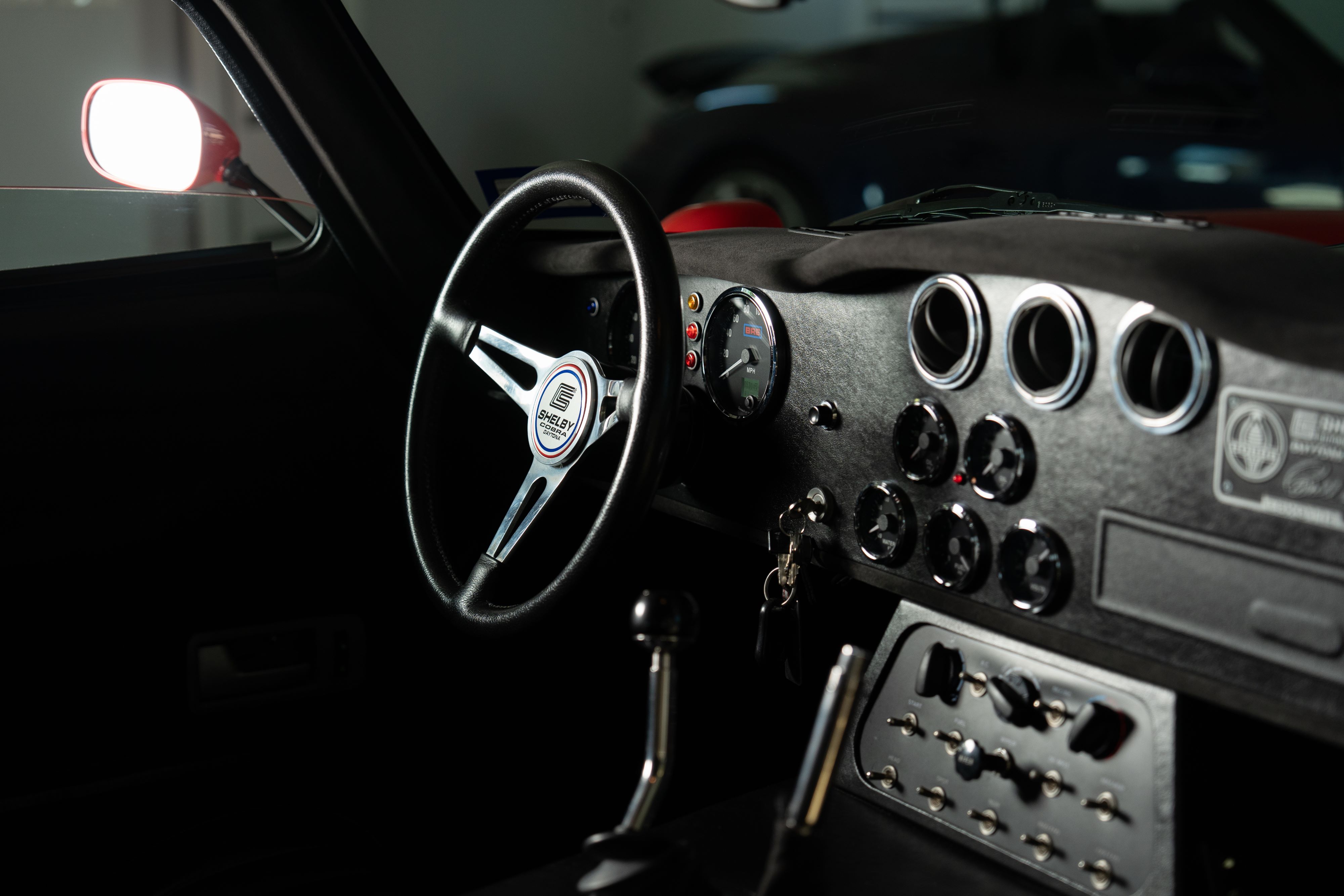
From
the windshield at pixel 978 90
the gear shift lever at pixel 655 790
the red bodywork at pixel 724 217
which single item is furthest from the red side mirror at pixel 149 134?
the windshield at pixel 978 90

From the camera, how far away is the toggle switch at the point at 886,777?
4.08 ft

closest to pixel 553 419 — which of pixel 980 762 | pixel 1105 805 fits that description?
pixel 980 762

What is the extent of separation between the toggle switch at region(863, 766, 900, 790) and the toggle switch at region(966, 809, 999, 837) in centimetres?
11

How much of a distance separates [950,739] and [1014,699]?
11cm

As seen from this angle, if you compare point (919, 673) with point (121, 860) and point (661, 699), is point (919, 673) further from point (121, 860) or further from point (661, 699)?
→ point (121, 860)

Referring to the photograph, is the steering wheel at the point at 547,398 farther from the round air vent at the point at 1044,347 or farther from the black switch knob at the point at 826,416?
the round air vent at the point at 1044,347

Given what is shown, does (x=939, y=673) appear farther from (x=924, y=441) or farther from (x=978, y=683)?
(x=924, y=441)

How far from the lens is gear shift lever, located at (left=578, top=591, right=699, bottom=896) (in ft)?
2.83

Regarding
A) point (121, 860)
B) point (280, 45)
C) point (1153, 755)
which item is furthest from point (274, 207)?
point (1153, 755)

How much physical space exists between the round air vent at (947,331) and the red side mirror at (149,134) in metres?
1.12

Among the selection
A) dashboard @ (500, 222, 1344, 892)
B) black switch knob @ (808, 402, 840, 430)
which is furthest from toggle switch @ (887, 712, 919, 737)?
black switch knob @ (808, 402, 840, 430)

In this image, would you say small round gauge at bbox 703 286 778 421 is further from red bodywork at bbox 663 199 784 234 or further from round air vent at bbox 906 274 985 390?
red bodywork at bbox 663 199 784 234

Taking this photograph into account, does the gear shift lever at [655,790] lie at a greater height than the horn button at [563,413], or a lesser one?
lesser

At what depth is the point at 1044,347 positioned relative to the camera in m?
1.10
